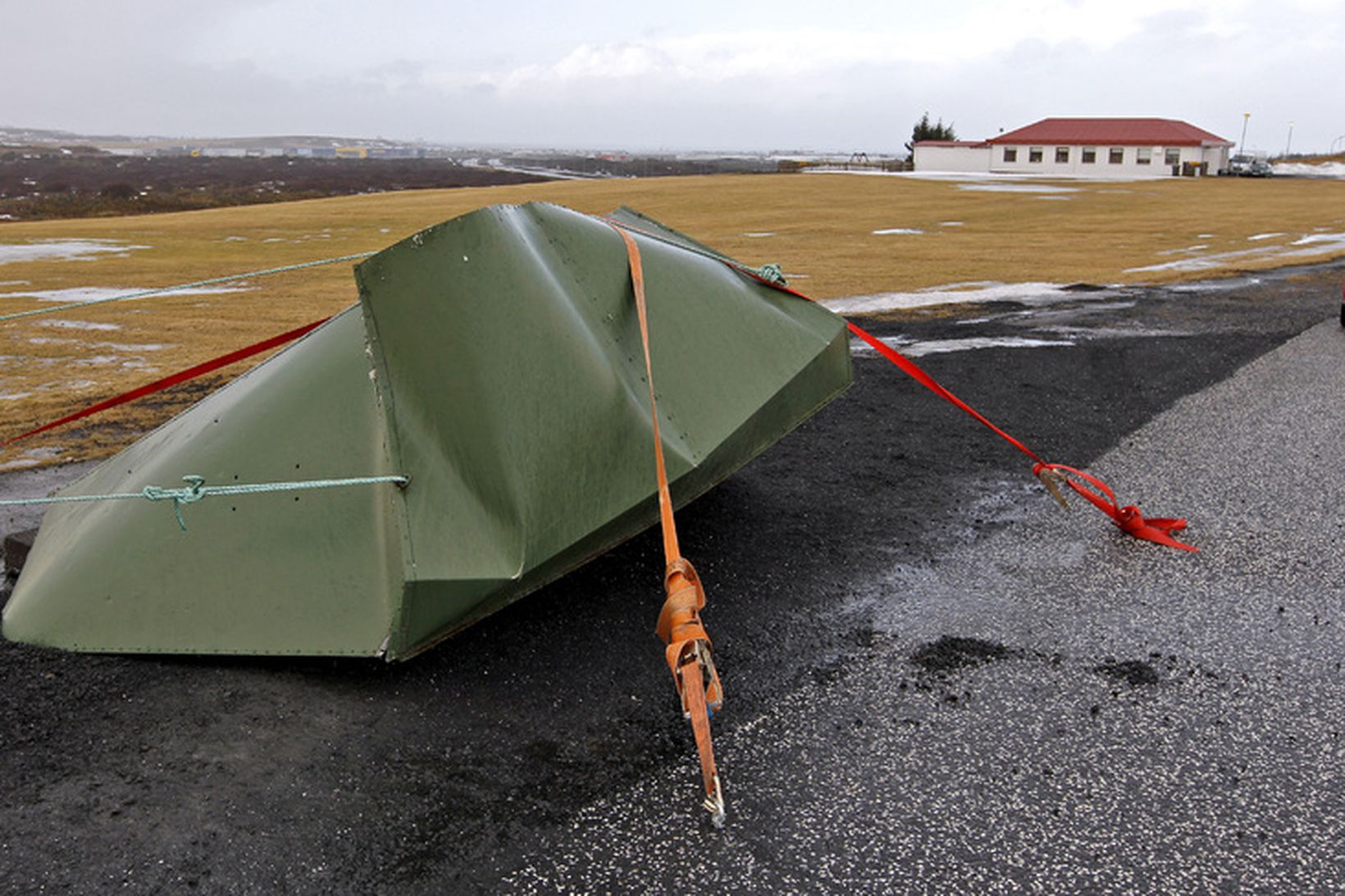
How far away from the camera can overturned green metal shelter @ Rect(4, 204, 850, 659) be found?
3.72m

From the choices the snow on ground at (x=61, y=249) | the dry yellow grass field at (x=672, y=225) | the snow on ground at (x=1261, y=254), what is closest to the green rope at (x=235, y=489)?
the dry yellow grass field at (x=672, y=225)

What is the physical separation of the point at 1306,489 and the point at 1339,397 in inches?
107

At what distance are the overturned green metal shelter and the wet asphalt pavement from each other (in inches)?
9.3

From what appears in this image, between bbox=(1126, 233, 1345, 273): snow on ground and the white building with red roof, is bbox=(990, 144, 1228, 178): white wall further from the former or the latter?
bbox=(1126, 233, 1345, 273): snow on ground

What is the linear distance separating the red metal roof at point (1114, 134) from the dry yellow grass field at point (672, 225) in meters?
20.2

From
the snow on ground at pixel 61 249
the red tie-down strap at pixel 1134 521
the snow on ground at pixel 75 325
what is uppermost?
the snow on ground at pixel 61 249

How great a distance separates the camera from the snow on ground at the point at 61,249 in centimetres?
2080

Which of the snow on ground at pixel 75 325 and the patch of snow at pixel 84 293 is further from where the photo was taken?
the patch of snow at pixel 84 293

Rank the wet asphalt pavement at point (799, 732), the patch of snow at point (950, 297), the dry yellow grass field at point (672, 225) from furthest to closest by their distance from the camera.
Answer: the patch of snow at point (950, 297), the dry yellow grass field at point (672, 225), the wet asphalt pavement at point (799, 732)

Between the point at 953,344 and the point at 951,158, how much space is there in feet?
197

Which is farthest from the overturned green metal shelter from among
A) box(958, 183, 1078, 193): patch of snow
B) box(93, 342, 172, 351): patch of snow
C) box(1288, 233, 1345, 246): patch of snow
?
box(958, 183, 1078, 193): patch of snow

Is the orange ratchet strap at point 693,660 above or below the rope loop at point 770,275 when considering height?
below

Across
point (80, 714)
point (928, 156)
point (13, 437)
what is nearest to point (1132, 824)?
point (80, 714)

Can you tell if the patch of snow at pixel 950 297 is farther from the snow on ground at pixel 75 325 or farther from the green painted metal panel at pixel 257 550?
the green painted metal panel at pixel 257 550
